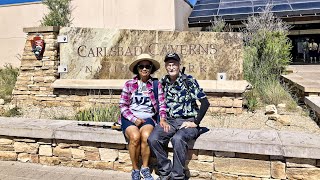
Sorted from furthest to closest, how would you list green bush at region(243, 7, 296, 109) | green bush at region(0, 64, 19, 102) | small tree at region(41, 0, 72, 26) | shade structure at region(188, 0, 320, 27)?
shade structure at region(188, 0, 320, 27)
small tree at region(41, 0, 72, 26)
green bush at region(0, 64, 19, 102)
green bush at region(243, 7, 296, 109)

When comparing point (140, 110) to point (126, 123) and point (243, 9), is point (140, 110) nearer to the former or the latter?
point (126, 123)

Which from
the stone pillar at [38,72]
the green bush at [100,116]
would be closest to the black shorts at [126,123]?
the green bush at [100,116]

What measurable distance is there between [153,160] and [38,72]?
5.19 meters

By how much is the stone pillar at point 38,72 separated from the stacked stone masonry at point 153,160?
370 centimetres

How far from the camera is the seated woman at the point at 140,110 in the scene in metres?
3.25

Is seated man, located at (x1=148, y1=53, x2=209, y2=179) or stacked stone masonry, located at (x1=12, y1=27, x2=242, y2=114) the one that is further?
stacked stone masonry, located at (x1=12, y1=27, x2=242, y2=114)

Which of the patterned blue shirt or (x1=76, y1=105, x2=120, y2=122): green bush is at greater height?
the patterned blue shirt

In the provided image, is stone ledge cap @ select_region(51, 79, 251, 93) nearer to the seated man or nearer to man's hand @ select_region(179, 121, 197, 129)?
the seated man

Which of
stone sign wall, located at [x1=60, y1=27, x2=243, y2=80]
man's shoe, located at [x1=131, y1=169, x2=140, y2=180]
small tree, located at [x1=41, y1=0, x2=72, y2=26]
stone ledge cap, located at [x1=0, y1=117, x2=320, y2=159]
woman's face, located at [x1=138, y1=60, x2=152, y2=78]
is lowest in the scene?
man's shoe, located at [x1=131, y1=169, x2=140, y2=180]

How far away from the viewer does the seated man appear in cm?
306

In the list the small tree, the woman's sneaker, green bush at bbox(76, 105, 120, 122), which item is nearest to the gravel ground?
green bush at bbox(76, 105, 120, 122)

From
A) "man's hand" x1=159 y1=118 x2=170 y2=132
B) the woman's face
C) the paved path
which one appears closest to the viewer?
"man's hand" x1=159 y1=118 x2=170 y2=132

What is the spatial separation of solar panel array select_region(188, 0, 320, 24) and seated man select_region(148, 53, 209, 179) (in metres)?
14.3

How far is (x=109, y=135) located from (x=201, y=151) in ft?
3.49
